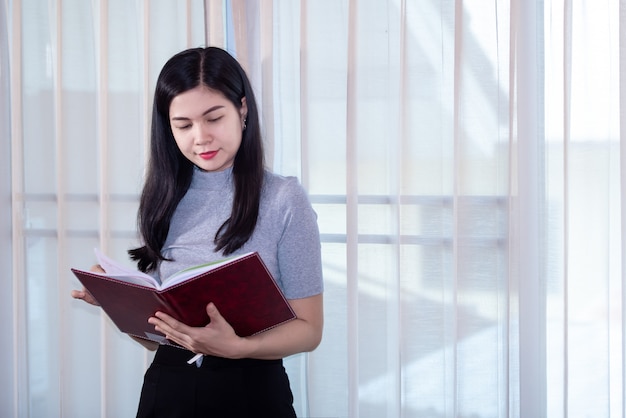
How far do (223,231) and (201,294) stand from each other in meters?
0.22

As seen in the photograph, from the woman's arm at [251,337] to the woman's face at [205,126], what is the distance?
33 cm

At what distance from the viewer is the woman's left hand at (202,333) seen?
1164mm

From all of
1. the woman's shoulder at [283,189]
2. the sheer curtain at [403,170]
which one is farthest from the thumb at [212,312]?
the sheer curtain at [403,170]

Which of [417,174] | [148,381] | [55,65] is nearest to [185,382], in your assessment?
[148,381]

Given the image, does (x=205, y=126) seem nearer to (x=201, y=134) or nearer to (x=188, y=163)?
(x=201, y=134)

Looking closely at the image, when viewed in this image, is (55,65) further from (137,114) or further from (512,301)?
(512,301)

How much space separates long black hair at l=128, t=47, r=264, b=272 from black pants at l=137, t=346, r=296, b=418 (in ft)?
0.72

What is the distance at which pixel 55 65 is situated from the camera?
2307mm

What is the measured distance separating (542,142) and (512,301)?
498 millimetres

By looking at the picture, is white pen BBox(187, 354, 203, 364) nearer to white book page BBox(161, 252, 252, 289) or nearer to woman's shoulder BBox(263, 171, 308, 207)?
white book page BBox(161, 252, 252, 289)

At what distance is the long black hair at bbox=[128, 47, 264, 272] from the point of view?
130 centimetres

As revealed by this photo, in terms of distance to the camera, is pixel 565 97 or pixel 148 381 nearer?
→ pixel 148 381

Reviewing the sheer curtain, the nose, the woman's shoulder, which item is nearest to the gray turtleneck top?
the woman's shoulder

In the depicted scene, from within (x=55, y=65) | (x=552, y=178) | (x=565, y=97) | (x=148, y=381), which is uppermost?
(x=55, y=65)
